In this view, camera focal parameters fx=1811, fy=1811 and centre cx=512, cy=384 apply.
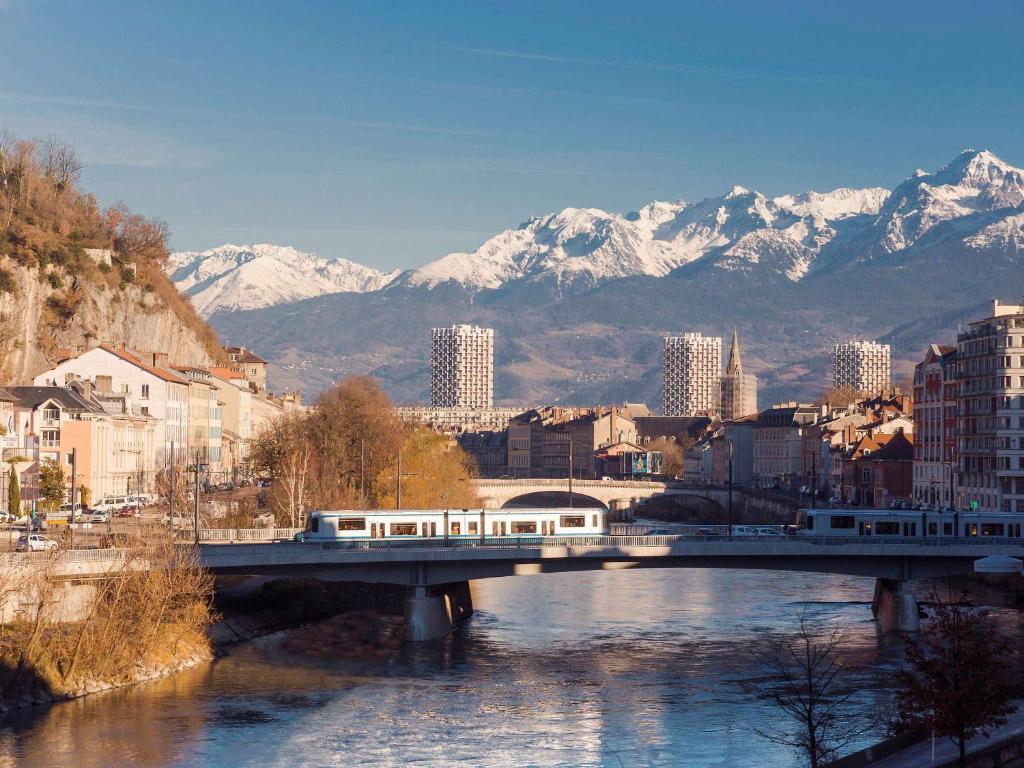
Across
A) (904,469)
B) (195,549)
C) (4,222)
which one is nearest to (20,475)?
(195,549)

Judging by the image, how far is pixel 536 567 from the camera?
88.2 m

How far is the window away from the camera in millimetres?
91125

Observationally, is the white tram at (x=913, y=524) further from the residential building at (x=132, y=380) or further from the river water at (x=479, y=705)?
the residential building at (x=132, y=380)

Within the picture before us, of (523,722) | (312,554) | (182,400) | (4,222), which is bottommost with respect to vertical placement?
(523,722)

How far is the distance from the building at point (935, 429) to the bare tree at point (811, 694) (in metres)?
63.3

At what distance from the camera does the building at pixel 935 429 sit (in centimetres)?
15288

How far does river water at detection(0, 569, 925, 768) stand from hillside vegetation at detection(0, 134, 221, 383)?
70919 millimetres

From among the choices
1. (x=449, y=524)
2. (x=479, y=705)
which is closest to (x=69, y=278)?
(x=449, y=524)

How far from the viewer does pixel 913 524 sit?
334ft

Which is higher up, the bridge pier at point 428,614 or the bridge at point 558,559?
the bridge at point 558,559

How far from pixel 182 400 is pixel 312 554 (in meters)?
72.7

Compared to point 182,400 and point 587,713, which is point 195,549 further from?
point 182,400

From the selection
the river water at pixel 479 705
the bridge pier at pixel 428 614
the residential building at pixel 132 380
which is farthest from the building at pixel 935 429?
the bridge pier at pixel 428 614

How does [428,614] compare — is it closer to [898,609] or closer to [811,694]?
[898,609]
